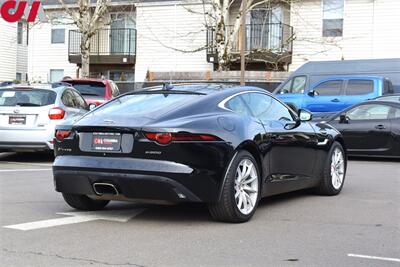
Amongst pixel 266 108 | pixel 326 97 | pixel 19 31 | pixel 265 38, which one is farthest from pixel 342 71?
pixel 19 31

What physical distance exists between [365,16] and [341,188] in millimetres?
18917

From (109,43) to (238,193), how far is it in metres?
26.3

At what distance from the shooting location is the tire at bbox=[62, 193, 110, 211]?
6766 millimetres

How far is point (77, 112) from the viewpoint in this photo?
40.2 feet

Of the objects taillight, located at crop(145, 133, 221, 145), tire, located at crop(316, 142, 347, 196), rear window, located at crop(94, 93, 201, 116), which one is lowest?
tire, located at crop(316, 142, 347, 196)

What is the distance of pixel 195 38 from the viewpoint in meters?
29.1

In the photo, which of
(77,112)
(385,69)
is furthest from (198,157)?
(385,69)

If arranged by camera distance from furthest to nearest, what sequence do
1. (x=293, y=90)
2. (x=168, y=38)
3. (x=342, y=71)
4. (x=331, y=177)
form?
(x=168, y=38)
(x=342, y=71)
(x=293, y=90)
(x=331, y=177)

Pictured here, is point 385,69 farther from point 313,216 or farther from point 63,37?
point 63,37

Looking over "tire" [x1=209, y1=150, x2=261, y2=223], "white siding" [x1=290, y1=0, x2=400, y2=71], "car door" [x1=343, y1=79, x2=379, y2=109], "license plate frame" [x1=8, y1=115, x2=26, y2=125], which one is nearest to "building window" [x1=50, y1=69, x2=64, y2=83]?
"white siding" [x1=290, y1=0, x2=400, y2=71]

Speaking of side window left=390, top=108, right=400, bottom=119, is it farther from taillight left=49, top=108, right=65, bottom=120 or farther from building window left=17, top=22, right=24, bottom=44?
building window left=17, top=22, right=24, bottom=44

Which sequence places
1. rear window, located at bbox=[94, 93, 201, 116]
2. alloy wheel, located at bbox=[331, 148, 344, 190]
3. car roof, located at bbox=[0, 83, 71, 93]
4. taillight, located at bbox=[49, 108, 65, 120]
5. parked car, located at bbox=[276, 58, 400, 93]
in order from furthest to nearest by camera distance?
parked car, located at bbox=[276, 58, 400, 93] < car roof, located at bbox=[0, 83, 71, 93] < taillight, located at bbox=[49, 108, 65, 120] < alloy wheel, located at bbox=[331, 148, 344, 190] < rear window, located at bbox=[94, 93, 201, 116]

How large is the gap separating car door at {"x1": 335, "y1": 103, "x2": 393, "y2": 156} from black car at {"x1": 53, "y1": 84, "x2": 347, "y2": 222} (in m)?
6.08

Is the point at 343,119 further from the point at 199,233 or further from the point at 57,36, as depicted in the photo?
the point at 57,36
